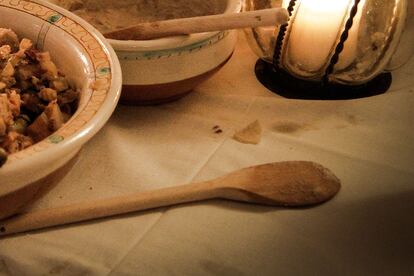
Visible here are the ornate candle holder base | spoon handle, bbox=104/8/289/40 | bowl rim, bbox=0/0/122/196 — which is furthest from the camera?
the ornate candle holder base

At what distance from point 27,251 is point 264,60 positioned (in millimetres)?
499

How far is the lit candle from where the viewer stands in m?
A: 0.74

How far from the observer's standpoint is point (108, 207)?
592 mm

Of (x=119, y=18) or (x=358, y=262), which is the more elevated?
(x=119, y=18)

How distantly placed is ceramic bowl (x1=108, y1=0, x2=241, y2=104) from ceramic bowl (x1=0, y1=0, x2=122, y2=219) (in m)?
0.07

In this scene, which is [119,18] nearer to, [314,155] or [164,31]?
[164,31]

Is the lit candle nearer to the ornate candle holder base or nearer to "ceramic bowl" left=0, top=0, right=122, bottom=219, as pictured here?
the ornate candle holder base

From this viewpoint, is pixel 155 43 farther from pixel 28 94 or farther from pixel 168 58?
pixel 28 94

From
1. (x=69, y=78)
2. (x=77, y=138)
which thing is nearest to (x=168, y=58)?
(x=69, y=78)

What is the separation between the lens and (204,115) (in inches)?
31.0

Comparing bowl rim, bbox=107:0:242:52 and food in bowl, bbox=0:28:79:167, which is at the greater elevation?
bowl rim, bbox=107:0:242:52

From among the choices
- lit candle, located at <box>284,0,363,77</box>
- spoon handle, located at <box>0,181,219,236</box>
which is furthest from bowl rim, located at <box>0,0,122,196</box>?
lit candle, located at <box>284,0,363,77</box>

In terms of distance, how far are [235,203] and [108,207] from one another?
0.52 ft

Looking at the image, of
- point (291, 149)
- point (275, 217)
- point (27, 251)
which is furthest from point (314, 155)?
point (27, 251)
